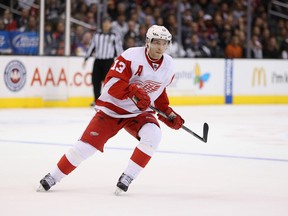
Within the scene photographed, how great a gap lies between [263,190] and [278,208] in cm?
68

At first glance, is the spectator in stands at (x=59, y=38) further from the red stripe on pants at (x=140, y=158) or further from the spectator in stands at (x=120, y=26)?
the red stripe on pants at (x=140, y=158)

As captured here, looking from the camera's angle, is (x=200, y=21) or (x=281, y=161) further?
(x=200, y=21)

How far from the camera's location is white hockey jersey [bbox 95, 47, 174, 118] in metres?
4.94

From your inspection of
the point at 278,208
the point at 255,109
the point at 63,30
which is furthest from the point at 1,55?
the point at 278,208

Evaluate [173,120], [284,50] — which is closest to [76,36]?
[284,50]

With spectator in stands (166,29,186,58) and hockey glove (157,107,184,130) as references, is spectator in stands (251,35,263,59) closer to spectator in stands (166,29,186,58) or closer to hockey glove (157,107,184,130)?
spectator in stands (166,29,186,58)

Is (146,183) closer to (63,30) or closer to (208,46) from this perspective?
(63,30)

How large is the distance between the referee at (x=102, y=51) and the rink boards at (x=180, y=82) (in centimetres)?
44

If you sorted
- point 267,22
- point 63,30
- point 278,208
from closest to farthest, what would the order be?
point 278,208 < point 63,30 < point 267,22

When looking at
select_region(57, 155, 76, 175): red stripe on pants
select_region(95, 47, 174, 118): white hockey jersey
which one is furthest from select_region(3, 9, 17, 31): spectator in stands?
select_region(57, 155, 76, 175): red stripe on pants

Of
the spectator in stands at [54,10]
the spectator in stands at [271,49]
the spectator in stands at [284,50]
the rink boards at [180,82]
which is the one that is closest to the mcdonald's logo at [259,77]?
the rink boards at [180,82]

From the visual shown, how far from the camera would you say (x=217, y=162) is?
6598 mm

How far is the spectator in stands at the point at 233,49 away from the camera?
1509cm

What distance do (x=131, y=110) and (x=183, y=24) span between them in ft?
32.1
